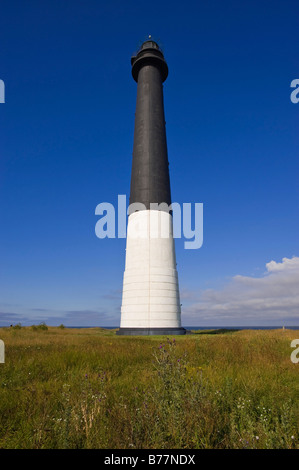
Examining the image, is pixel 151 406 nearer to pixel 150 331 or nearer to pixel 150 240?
pixel 150 331

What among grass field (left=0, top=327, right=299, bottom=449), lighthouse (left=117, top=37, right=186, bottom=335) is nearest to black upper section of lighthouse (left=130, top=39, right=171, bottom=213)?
lighthouse (left=117, top=37, right=186, bottom=335)

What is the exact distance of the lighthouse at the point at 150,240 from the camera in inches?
819

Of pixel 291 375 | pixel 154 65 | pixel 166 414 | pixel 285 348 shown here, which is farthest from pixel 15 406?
pixel 154 65

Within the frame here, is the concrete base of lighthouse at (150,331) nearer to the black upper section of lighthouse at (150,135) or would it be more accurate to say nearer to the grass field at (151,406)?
the black upper section of lighthouse at (150,135)

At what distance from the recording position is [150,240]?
22016 millimetres

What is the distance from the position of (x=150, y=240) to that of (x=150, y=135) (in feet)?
31.3

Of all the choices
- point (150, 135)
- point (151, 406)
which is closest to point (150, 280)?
point (150, 135)

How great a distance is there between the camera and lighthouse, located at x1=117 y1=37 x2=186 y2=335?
20.8m

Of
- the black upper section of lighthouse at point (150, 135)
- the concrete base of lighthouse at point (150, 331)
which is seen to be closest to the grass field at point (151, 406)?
the concrete base of lighthouse at point (150, 331)

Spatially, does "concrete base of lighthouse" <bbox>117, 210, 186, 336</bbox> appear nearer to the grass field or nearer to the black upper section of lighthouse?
the black upper section of lighthouse

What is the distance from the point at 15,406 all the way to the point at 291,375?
6650mm

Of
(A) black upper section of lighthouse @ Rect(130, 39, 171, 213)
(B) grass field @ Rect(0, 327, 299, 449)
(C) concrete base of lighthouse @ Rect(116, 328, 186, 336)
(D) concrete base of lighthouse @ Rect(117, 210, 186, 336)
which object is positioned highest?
(A) black upper section of lighthouse @ Rect(130, 39, 171, 213)

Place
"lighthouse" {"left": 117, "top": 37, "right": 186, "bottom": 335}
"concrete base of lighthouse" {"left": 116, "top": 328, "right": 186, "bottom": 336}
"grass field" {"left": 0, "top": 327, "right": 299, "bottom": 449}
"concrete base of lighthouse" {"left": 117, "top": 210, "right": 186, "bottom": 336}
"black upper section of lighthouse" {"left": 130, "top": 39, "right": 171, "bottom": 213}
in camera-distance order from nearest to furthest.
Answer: "grass field" {"left": 0, "top": 327, "right": 299, "bottom": 449} < "concrete base of lighthouse" {"left": 116, "top": 328, "right": 186, "bottom": 336} < "concrete base of lighthouse" {"left": 117, "top": 210, "right": 186, "bottom": 336} < "lighthouse" {"left": 117, "top": 37, "right": 186, "bottom": 335} < "black upper section of lighthouse" {"left": 130, "top": 39, "right": 171, "bottom": 213}
